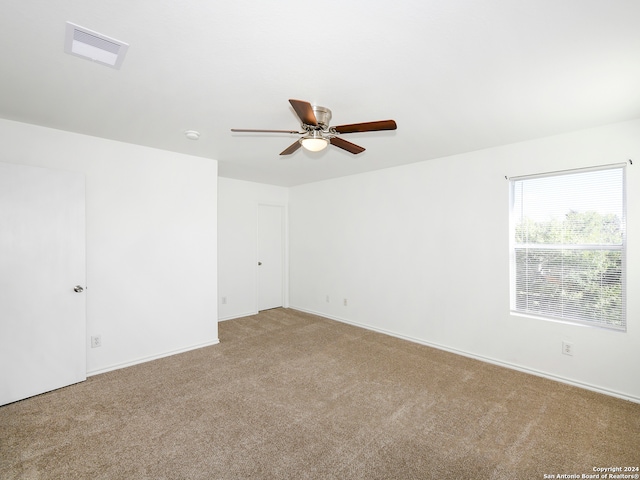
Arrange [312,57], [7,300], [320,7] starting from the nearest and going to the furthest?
[320,7] → [312,57] → [7,300]

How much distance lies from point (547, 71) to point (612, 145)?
1.47m

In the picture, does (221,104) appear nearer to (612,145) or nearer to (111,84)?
(111,84)


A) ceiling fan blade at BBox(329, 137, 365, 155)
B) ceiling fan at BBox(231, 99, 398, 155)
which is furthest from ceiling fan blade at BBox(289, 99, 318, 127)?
ceiling fan blade at BBox(329, 137, 365, 155)

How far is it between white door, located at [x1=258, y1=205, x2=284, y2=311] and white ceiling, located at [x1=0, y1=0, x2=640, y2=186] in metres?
2.83

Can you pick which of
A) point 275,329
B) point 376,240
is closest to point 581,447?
point 376,240

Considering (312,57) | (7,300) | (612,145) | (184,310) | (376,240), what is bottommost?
(184,310)

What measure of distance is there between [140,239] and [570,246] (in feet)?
14.9

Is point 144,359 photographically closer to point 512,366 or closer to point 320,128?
point 320,128

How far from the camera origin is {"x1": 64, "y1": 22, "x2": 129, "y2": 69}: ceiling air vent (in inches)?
62.1

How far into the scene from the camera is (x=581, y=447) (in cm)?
207

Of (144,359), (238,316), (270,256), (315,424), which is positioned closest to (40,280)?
(144,359)

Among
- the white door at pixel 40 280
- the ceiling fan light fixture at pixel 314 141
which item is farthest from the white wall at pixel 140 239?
the ceiling fan light fixture at pixel 314 141

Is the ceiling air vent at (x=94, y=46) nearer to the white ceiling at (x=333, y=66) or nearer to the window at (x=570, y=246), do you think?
the white ceiling at (x=333, y=66)

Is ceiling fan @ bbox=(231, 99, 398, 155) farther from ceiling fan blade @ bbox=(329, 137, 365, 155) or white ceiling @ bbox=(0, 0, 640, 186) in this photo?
white ceiling @ bbox=(0, 0, 640, 186)
